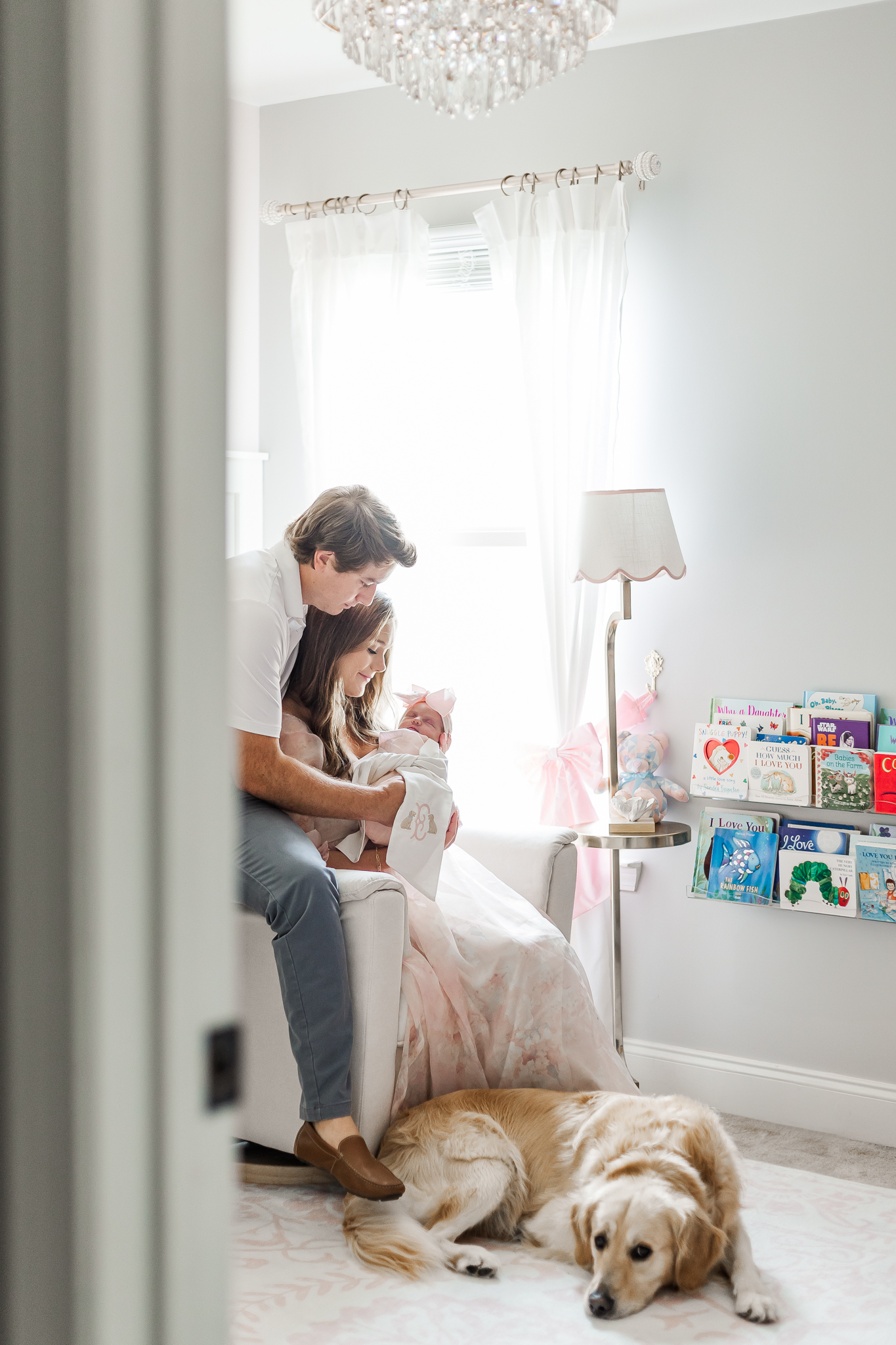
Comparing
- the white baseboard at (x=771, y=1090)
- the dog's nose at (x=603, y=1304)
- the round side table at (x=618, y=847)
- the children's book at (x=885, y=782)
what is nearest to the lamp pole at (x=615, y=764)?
the round side table at (x=618, y=847)

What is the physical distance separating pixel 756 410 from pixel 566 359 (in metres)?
0.49

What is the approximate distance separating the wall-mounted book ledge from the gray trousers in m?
1.12

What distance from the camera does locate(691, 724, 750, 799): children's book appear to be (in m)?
2.65

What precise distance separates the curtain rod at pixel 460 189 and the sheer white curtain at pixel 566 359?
3cm

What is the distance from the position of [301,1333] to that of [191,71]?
1.70m

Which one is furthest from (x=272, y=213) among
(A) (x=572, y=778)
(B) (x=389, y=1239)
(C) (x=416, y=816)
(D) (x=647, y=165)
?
(B) (x=389, y=1239)

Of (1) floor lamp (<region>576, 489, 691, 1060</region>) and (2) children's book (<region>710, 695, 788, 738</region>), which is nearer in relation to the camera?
(1) floor lamp (<region>576, 489, 691, 1060</region>)

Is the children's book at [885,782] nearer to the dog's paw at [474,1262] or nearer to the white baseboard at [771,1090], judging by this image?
the white baseboard at [771,1090]

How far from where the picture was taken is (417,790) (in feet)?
7.09

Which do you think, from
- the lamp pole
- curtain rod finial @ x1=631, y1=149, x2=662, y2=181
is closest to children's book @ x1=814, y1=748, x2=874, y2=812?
the lamp pole

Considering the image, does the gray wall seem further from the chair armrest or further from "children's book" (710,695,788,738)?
the chair armrest

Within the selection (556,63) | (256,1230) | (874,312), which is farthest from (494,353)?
(256,1230)

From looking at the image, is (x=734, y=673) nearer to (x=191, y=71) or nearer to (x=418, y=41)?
(x=418, y=41)

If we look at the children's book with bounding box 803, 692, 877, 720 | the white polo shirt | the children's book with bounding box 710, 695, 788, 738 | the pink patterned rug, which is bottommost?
the pink patterned rug
